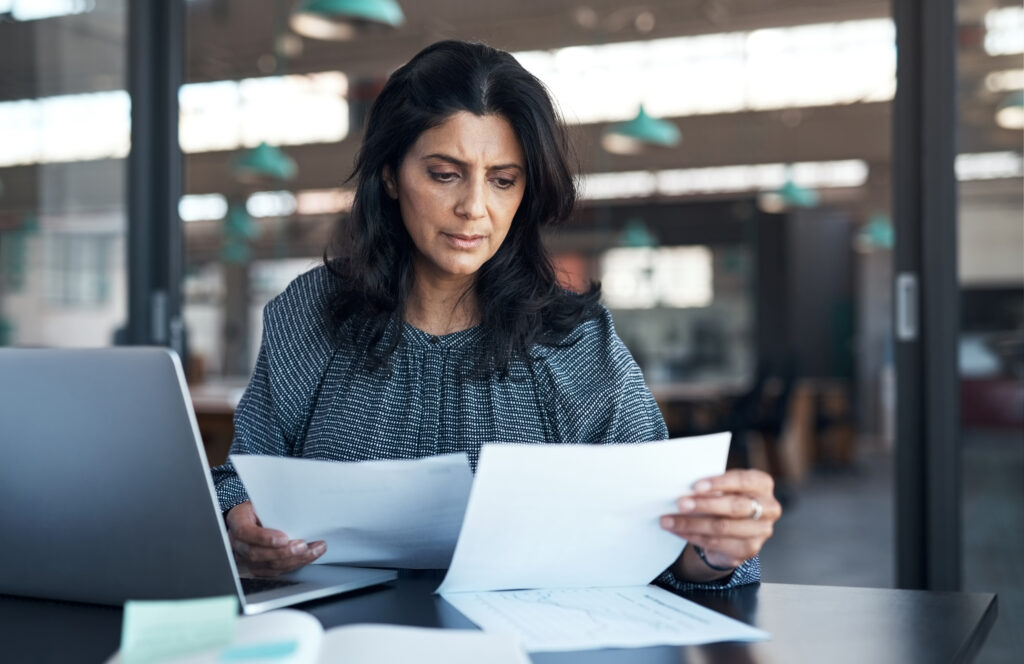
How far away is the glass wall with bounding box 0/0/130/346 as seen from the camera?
3486mm

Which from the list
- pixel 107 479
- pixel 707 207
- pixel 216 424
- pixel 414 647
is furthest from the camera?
pixel 707 207

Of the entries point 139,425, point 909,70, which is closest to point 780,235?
point 909,70

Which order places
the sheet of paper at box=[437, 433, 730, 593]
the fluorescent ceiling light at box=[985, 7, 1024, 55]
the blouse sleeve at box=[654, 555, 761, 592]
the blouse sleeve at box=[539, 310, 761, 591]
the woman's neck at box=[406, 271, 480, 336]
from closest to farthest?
1. the sheet of paper at box=[437, 433, 730, 593]
2. the blouse sleeve at box=[654, 555, 761, 592]
3. the blouse sleeve at box=[539, 310, 761, 591]
4. the woman's neck at box=[406, 271, 480, 336]
5. the fluorescent ceiling light at box=[985, 7, 1024, 55]

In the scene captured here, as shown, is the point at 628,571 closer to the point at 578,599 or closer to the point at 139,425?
the point at 578,599

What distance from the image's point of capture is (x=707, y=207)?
13.0m

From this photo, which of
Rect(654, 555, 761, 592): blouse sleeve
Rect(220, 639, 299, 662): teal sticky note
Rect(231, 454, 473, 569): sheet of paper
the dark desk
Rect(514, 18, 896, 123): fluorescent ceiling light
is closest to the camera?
Rect(220, 639, 299, 662): teal sticky note

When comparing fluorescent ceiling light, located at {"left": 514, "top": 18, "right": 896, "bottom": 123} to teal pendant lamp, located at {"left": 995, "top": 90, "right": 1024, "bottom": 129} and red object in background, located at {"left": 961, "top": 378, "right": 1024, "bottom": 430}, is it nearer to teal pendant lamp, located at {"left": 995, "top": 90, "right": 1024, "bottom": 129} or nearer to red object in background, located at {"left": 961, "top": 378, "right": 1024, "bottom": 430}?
teal pendant lamp, located at {"left": 995, "top": 90, "right": 1024, "bottom": 129}

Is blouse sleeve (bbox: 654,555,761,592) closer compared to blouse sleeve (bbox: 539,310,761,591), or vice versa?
blouse sleeve (bbox: 654,555,761,592)

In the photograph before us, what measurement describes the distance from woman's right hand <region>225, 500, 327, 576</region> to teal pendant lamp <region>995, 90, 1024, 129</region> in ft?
7.03

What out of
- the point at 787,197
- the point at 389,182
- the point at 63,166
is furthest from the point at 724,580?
the point at 787,197

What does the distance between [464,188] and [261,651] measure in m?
1.00

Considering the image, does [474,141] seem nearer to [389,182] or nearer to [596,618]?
[389,182]

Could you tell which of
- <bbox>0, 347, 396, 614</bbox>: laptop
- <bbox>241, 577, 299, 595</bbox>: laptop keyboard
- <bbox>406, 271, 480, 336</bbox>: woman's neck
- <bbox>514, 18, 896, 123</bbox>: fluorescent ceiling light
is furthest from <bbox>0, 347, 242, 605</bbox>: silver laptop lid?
<bbox>514, 18, 896, 123</bbox>: fluorescent ceiling light

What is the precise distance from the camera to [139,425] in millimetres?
1004
